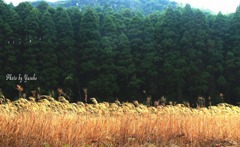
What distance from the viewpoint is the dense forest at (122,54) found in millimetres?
23469

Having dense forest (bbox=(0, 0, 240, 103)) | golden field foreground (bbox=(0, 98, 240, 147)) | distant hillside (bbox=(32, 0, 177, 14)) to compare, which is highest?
distant hillside (bbox=(32, 0, 177, 14))

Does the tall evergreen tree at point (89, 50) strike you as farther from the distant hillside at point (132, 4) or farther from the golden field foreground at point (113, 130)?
the distant hillside at point (132, 4)

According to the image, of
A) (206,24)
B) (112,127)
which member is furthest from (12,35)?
(112,127)

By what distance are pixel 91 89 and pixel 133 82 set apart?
133 inches

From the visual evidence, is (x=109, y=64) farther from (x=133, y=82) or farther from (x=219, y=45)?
(x=219, y=45)

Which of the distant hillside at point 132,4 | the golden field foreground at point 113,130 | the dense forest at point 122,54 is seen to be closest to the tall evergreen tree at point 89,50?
the dense forest at point 122,54

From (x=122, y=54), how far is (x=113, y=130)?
20.0 metres

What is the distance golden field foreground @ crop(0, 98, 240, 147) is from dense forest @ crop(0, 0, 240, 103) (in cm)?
1651

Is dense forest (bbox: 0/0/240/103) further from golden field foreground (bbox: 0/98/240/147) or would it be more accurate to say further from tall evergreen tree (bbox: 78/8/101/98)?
golden field foreground (bbox: 0/98/240/147)

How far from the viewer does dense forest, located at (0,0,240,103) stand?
23469 mm

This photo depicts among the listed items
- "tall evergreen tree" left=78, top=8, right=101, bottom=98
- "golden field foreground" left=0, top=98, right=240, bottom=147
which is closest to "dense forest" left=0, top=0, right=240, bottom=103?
"tall evergreen tree" left=78, top=8, right=101, bottom=98

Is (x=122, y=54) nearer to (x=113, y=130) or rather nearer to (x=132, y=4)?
(x=113, y=130)

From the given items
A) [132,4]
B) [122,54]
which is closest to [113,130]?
[122,54]

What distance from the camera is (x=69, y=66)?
964 inches
